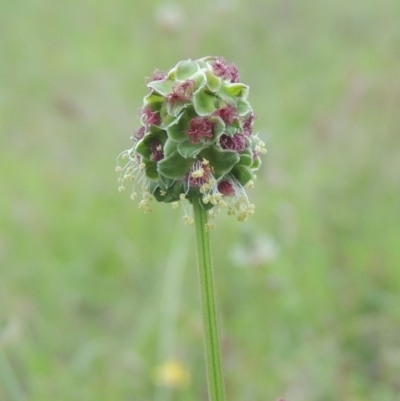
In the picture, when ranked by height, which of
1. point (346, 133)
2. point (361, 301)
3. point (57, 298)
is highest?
point (346, 133)

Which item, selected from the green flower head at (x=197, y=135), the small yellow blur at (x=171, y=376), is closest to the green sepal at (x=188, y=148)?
the green flower head at (x=197, y=135)

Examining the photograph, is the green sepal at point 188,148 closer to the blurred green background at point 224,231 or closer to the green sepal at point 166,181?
the green sepal at point 166,181

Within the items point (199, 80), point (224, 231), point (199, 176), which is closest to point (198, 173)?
point (199, 176)

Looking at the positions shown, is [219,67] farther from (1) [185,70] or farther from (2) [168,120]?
(2) [168,120]

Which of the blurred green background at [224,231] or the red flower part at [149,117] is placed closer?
the red flower part at [149,117]

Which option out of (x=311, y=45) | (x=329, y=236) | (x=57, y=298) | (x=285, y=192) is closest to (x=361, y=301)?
(x=329, y=236)

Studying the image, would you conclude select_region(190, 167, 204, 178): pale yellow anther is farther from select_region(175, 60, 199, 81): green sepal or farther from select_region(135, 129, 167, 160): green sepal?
select_region(175, 60, 199, 81): green sepal

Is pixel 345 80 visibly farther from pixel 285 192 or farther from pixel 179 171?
pixel 179 171
